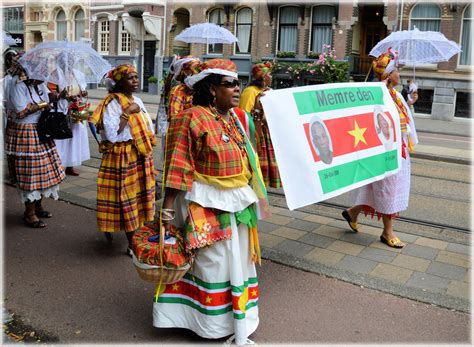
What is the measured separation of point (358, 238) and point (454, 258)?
102 cm

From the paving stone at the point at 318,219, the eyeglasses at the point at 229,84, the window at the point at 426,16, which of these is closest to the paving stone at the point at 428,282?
the paving stone at the point at 318,219

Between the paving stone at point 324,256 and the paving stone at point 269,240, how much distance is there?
0.43m

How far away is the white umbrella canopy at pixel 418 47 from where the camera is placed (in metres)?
7.21

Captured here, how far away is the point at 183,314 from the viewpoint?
11.3 feet

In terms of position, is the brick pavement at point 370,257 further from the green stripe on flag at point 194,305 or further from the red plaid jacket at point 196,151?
the red plaid jacket at point 196,151

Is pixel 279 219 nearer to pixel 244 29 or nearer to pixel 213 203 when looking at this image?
pixel 213 203

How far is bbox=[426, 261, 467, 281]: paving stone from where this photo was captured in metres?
4.68

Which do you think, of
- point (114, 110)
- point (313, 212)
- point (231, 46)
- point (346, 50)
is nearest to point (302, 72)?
point (346, 50)

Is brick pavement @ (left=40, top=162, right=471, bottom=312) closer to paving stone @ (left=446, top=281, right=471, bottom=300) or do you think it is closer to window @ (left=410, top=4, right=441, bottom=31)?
paving stone @ (left=446, top=281, right=471, bottom=300)

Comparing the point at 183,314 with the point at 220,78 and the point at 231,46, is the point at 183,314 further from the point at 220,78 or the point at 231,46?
the point at 231,46

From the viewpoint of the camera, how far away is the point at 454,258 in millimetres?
5180

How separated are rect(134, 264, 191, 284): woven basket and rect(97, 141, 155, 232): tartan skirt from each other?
1810 mm

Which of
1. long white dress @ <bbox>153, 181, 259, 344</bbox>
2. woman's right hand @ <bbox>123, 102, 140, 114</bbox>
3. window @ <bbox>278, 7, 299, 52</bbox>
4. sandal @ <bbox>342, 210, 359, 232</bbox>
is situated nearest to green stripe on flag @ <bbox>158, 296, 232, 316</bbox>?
long white dress @ <bbox>153, 181, 259, 344</bbox>

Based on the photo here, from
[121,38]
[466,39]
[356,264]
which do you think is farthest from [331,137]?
[121,38]
